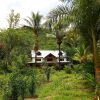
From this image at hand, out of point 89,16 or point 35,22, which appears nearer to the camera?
point 89,16

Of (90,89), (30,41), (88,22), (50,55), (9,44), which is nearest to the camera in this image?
(88,22)

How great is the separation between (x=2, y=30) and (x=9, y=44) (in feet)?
10.9

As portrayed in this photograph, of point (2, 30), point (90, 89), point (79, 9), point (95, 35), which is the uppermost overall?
point (2, 30)

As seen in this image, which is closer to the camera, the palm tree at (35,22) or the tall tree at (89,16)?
the tall tree at (89,16)

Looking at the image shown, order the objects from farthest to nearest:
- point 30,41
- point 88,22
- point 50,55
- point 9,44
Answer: point 50,55 < point 30,41 < point 9,44 < point 88,22

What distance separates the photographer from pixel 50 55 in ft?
185

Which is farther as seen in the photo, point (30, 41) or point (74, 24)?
point (30, 41)

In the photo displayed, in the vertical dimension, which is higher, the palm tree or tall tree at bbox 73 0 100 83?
the palm tree

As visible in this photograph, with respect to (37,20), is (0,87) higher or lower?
lower

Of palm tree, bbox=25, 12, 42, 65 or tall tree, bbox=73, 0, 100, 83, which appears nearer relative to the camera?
tall tree, bbox=73, 0, 100, 83

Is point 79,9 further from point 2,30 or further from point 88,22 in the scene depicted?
point 2,30

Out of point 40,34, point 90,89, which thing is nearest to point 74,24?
point 90,89

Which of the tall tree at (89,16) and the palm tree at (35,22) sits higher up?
A: the palm tree at (35,22)

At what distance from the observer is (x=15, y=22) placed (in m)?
44.9
